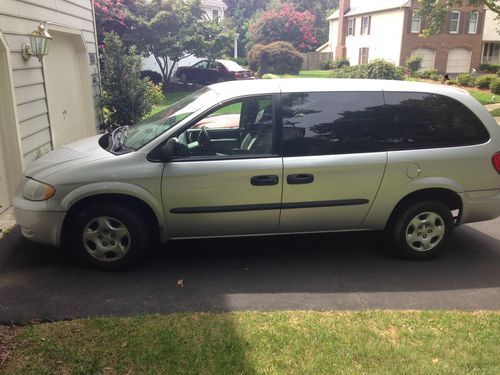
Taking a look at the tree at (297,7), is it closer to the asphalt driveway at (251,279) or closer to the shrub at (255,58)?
the shrub at (255,58)

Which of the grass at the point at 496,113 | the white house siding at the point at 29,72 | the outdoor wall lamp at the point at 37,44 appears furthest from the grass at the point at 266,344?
the grass at the point at 496,113

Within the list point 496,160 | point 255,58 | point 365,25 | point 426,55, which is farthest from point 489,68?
point 496,160

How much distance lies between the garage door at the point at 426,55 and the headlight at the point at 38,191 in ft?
120

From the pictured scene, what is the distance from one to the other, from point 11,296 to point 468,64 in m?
40.2

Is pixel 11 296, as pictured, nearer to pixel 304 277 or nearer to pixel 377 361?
pixel 304 277

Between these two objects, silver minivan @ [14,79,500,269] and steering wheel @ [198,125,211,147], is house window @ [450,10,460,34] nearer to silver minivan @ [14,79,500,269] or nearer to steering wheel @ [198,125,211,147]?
silver minivan @ [14,79,500,269]

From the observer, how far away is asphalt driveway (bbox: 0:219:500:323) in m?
4.01

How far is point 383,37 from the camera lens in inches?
1533

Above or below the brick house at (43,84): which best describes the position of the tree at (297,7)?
above

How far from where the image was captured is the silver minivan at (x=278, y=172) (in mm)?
4449

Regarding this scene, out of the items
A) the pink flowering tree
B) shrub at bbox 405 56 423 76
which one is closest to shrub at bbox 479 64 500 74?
shrub at bbox 405 56 423 76

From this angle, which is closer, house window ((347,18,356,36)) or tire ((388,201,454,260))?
tire ((388,201,454,260))

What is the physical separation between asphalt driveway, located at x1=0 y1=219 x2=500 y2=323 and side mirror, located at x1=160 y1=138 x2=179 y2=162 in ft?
3.55

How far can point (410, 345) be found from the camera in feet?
11.2
